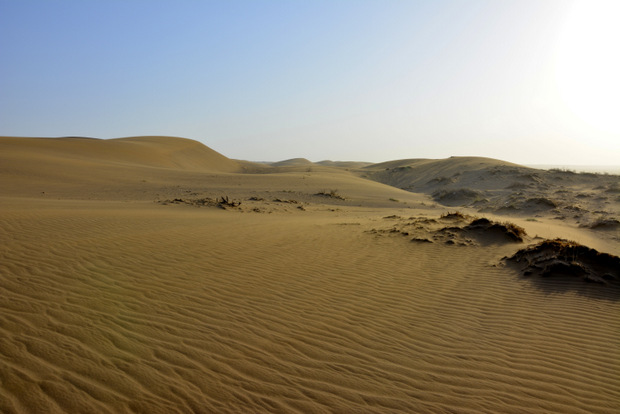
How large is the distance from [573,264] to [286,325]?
5.48m

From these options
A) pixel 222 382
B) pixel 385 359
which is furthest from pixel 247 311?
pixel 385 359

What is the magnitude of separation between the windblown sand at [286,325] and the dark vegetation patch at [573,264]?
0.29 meters

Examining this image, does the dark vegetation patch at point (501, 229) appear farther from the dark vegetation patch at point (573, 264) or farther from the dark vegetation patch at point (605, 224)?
the dark vegetation patch at point (605, 224)

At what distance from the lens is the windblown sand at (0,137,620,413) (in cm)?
328

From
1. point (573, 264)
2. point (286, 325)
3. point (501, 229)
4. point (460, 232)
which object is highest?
point (501, 229)

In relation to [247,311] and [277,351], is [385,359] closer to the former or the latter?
[277,351]

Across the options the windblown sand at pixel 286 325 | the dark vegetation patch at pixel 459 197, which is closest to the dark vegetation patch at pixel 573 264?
the windblown sand at pixel 286 325

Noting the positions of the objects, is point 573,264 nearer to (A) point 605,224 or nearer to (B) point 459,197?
(A) point 605,224

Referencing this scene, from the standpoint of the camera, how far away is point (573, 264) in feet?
22.3

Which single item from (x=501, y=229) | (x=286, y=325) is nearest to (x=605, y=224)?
(x=501, y=229)

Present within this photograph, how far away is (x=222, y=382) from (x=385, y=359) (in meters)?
1.67

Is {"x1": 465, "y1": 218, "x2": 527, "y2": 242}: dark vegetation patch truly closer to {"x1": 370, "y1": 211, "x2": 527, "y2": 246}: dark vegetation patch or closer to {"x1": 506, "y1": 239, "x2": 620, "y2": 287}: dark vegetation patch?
{"x1": 370, "y1": 211, "x2": 527, "y2": 246}: dark vegetation patch

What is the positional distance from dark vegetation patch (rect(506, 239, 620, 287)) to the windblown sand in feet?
0.94

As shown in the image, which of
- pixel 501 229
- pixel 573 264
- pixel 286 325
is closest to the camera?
pixel 286 325
